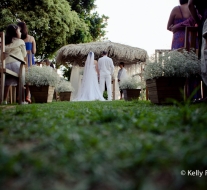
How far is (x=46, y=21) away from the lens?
1285 centimetres

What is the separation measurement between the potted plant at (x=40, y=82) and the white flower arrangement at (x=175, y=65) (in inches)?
101

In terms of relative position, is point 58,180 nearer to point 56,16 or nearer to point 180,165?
point 180,165

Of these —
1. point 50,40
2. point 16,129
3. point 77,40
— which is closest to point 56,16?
point 50,40

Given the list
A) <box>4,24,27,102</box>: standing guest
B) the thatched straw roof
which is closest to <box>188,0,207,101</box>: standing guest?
<box>4,24,27,102</box>: standing guest

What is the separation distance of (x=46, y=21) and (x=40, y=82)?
855 centimetres

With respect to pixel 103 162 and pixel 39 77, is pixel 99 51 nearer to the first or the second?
pixel 39 77

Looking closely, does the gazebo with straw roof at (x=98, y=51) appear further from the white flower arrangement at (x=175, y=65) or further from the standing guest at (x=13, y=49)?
the white flower arrangement at (x=175, y=65)

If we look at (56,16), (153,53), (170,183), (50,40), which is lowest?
(170,183)

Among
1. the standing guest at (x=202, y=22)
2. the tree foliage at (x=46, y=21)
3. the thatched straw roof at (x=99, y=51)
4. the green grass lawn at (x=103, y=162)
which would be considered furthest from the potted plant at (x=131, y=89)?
the tree foliage at (x=46, y=21)

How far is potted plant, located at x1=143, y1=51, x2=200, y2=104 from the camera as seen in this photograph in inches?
136

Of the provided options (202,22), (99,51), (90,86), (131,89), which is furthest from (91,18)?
(202,22)

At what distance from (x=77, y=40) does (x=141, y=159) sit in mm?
15652

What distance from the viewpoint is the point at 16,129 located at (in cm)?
138

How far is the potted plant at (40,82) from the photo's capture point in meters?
5.28
